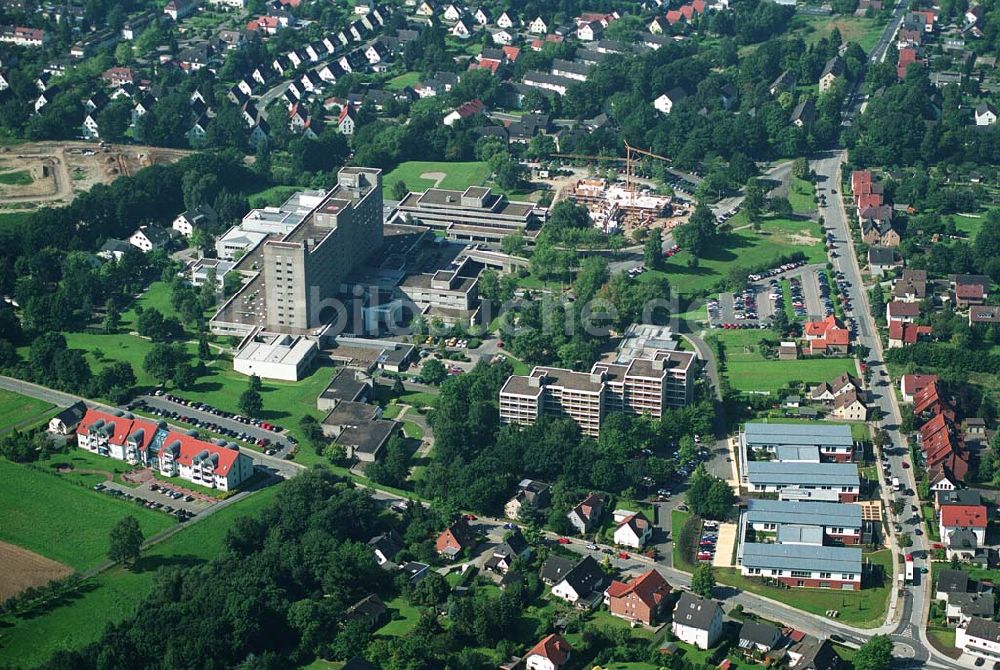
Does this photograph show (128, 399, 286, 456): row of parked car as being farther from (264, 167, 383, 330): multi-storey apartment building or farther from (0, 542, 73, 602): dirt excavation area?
(0, 542, 73, 602): dirt excavation area

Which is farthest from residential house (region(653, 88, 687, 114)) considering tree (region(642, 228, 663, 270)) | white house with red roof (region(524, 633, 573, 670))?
white house with red roof (region(524, 633, 573, 670))

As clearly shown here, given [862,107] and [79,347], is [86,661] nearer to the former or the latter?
[79,347]

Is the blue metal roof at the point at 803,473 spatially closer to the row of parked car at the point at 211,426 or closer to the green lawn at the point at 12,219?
the row of parked car at the point at 211,426

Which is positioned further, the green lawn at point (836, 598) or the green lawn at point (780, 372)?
the green lawn at point (780, 372)

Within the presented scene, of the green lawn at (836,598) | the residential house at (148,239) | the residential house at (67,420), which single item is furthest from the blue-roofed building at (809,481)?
the residential house at (148,239)

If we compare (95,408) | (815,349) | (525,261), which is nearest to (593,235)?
(525,261)

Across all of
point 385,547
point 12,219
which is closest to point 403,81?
point 12,219
